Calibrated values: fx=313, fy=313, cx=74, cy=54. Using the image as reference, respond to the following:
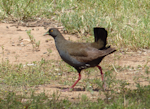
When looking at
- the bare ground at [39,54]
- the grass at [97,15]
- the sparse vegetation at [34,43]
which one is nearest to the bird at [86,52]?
the bare ground at [39,54]

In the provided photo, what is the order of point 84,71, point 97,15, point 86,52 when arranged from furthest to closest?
point 97,15
point 84,71
point 86,52

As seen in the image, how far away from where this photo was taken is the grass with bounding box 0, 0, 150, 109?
4.89m

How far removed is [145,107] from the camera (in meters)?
4.66

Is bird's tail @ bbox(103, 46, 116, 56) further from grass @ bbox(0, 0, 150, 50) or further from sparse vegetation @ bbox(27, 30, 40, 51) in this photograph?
sparse vegetation @ bbox(27, 30, 40, 51)

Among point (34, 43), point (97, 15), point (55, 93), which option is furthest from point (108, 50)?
point (97, 15)

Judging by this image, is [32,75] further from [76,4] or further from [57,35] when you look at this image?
[76,4]

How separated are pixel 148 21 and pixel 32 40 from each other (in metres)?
3.68

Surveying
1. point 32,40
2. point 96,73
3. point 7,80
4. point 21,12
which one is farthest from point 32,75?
point 21,12

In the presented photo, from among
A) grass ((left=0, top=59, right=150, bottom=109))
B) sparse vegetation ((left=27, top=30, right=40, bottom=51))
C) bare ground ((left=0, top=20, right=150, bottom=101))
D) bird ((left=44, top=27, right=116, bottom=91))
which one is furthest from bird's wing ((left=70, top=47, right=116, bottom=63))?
sparse vegetation ((left=27, top=30, right=40, bottom=51))

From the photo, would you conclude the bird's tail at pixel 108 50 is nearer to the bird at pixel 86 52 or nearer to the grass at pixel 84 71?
the bird at pixel 86 52

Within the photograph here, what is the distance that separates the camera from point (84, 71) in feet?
23.1

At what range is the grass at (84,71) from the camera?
489cm

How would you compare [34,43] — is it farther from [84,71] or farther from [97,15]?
[97,15]

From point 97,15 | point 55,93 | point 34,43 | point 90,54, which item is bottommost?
point 34,43
